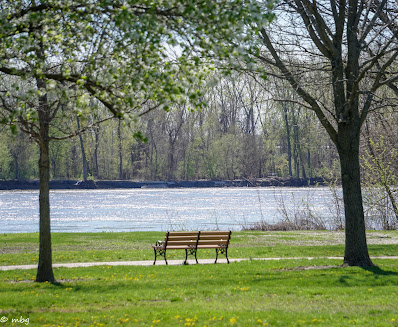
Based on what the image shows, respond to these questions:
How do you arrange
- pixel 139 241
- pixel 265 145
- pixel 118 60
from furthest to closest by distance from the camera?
pixel 265 145
pixel 139 241
pixel 118 60

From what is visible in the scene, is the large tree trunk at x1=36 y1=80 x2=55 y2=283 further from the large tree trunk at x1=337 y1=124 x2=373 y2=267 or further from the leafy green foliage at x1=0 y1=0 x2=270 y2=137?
the large tree trunk at x1=337 y1=124 x2=373 y2=267

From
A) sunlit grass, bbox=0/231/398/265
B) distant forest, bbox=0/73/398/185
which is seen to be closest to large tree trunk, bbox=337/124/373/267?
sunlit grass, bbox=0/231/398/265

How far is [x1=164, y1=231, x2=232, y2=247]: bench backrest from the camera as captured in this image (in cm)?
1348

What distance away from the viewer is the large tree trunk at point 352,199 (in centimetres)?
1221

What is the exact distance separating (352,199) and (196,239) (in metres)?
3.87

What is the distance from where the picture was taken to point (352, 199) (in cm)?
1225

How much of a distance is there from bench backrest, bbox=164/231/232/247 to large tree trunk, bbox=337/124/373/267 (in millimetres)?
2906

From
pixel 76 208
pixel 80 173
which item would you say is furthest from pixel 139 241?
pixel 80 173

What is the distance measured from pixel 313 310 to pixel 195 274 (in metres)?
4.08

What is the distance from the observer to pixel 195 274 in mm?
11375

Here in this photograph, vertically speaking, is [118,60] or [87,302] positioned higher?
[118,60]

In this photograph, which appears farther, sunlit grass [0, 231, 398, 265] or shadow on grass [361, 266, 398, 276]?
sunlit grass [0, 231, 398, 265]

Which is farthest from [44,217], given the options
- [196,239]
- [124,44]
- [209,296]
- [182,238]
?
[124,44]

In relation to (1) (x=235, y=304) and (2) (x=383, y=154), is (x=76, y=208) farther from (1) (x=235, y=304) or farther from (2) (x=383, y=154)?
(1) (x=235, y=304)
